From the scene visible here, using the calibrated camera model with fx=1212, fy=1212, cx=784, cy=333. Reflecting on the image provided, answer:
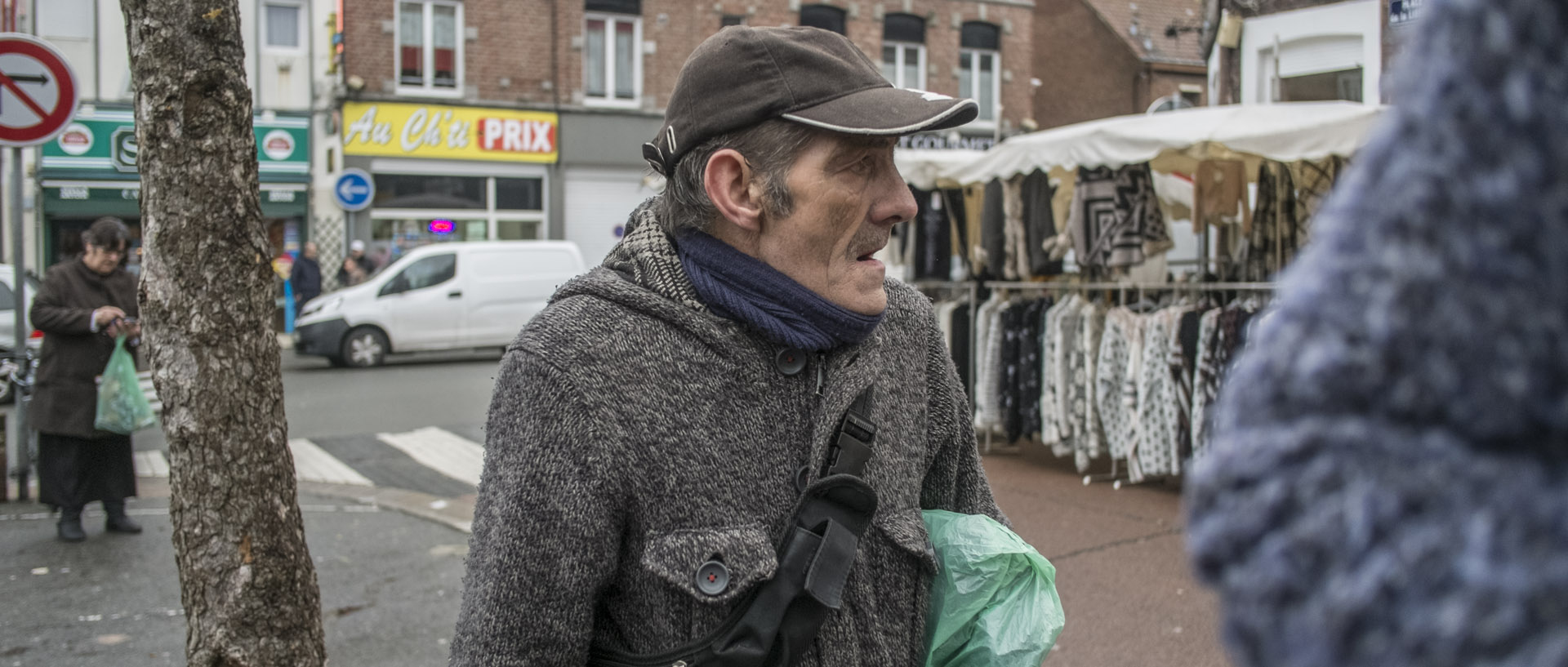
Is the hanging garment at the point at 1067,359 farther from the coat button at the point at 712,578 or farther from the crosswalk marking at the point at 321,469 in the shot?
the coat button at the point at 712,578

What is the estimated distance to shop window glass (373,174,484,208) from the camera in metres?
23.4

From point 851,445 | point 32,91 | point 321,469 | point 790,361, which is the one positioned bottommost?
point 321,469

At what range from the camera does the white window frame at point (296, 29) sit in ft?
76.9

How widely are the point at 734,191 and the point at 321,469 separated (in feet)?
27.2

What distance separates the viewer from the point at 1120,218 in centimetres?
794

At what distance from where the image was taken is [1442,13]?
491 millimetres

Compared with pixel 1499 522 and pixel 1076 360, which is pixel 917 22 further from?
pixel 1499 522

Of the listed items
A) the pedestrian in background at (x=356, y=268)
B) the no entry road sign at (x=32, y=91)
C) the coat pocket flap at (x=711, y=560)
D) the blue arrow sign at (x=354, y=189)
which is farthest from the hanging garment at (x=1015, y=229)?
the blue arrow sign at (x=354, y=189)

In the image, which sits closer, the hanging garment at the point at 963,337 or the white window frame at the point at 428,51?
the hanging garment at the point at 963,337

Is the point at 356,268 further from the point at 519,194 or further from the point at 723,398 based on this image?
the point at 723,398

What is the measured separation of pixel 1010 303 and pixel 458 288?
34.9ft

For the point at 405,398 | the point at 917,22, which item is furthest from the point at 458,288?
the point at 917,22

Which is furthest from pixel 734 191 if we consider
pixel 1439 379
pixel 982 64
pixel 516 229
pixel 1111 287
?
pixel 982 64

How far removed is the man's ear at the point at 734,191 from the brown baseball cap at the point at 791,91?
0.18 feet
